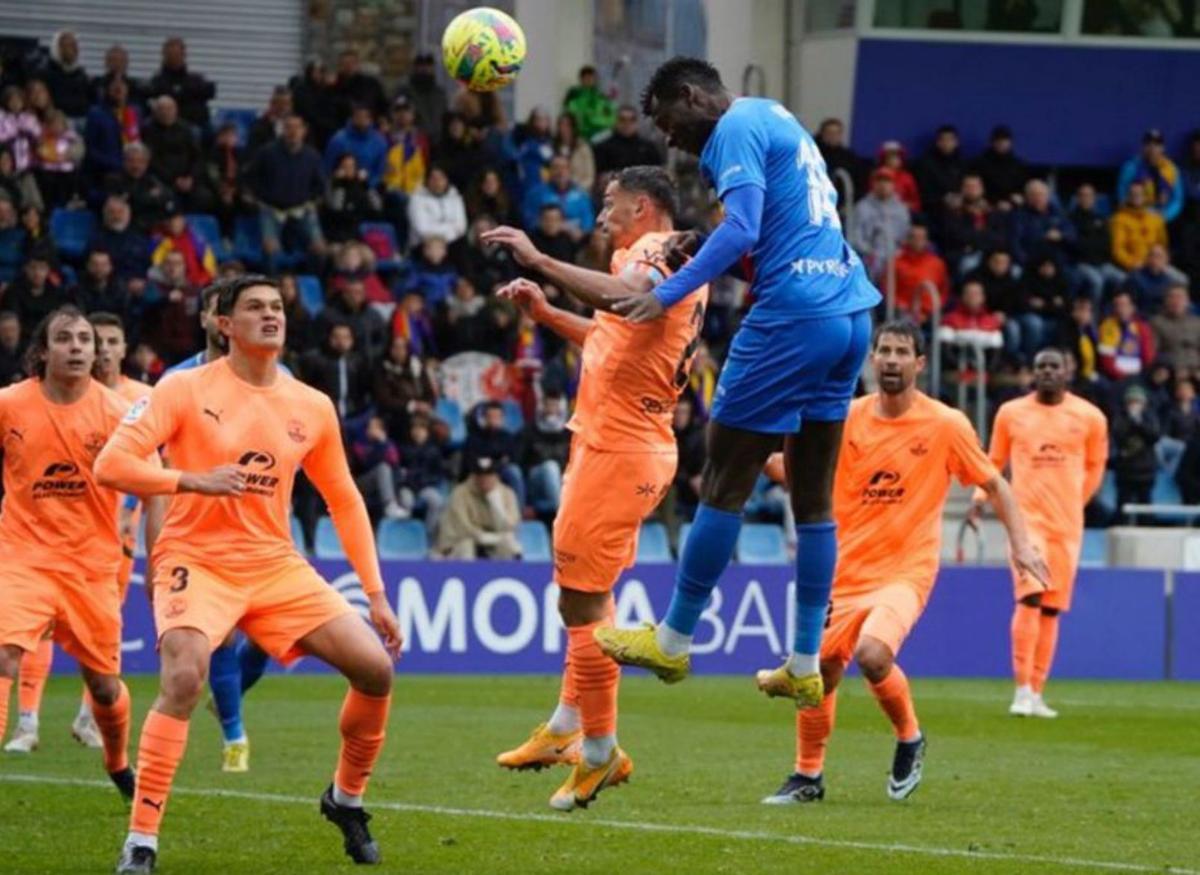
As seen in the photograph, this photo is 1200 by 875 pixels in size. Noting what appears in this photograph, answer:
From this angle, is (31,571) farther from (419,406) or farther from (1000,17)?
(1000,17)

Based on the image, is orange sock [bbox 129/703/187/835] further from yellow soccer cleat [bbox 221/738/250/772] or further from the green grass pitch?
yellow soccer cleat [bbox 221/738/250/772]

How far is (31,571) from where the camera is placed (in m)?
12.2

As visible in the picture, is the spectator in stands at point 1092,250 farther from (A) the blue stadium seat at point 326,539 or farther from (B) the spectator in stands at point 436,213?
(A) the blue stadium seat at point 326,539

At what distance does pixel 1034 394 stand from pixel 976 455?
6.61m

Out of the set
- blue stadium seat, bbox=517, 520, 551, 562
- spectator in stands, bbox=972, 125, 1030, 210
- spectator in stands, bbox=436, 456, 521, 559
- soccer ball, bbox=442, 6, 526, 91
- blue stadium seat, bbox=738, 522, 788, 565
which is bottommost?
blue stadium seat, bbox=738, 522, 788, 565

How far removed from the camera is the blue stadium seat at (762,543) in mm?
25359

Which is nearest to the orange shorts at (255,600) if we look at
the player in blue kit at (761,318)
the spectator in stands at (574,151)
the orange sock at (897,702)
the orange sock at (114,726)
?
the player in blue kit at (761,318)

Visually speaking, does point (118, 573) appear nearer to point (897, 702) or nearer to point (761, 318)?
point (897, 702)

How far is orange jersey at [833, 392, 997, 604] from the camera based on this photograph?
1291cm

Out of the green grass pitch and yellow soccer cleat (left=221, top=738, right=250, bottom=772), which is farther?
yellow soccer cleat (left=221, top=738, right=250, bottom=772)

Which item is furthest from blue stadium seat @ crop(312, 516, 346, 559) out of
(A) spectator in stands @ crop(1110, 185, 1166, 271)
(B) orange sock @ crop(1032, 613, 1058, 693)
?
(A) spectator in stands @ crop(1110, 185, 1166, 271)

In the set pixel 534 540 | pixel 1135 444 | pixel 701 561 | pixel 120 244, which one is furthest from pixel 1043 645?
pixel 701 561

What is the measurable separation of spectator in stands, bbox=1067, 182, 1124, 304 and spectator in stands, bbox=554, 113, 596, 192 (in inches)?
223

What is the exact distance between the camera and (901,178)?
29.4 m
